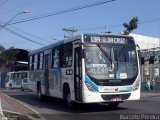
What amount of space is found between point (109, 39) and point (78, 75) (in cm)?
209

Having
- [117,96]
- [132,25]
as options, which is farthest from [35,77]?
[132,25]

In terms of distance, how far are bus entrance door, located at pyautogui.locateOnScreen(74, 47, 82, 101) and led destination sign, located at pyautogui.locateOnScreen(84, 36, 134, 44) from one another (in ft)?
1.98

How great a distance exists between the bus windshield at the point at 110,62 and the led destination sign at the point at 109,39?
247mm

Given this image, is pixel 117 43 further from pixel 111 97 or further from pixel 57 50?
pixel 57 50

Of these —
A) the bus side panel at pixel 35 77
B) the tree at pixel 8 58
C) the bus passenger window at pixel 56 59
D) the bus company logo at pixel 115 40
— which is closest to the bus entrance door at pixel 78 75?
the bus company logo at pixel 115 40

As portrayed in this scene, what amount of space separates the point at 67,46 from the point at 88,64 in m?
2.39

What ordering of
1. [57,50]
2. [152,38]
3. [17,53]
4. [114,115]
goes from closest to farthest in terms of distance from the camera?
1. [114,115]
2. [57,50]
3. [152,38]
4. [17,53]

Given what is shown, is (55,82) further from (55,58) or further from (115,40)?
(115,40)

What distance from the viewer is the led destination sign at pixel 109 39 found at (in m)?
17.4

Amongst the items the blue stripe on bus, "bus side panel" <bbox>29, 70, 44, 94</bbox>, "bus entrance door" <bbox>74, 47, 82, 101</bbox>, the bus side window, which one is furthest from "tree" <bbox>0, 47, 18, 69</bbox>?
the blue stripe on bus

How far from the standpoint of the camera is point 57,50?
20766mm

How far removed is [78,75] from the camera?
17281 mm

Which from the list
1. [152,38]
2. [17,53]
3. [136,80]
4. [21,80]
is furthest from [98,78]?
[17,53]

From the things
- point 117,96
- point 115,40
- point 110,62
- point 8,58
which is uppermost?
point 8,58
